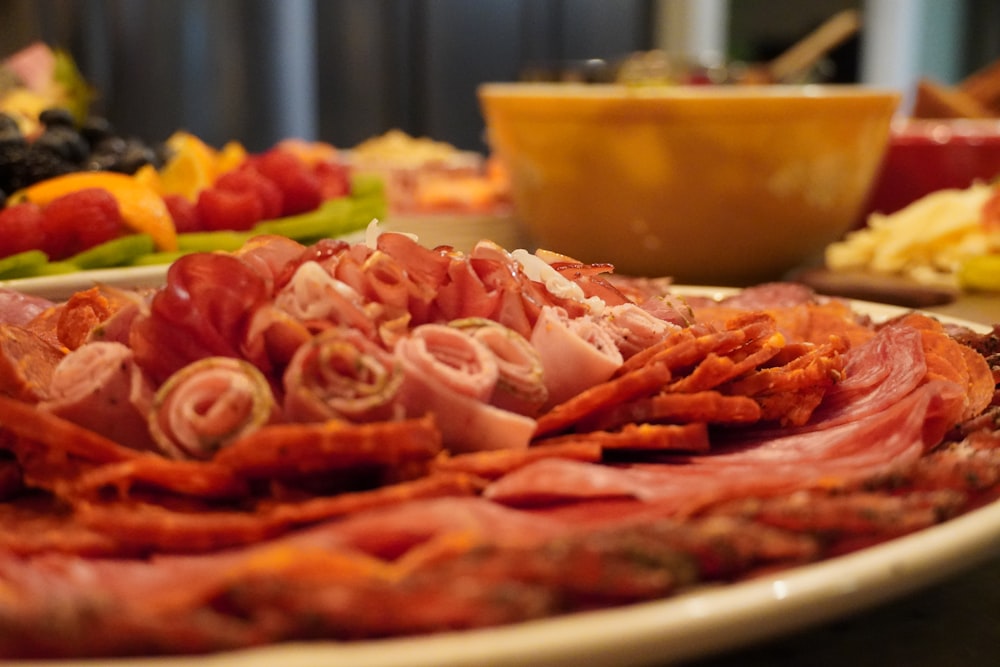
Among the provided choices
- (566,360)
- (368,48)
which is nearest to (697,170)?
(566,360)

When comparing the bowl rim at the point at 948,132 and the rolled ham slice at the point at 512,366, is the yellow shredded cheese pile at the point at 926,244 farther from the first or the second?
the rolled ham slice at the point at 512,366

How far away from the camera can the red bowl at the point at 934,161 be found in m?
2.56

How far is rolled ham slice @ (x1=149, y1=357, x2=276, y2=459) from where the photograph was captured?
0.68 m

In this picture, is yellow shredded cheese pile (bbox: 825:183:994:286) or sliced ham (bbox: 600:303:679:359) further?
yellow shredded cheese pile (bbox: 825:183:994:286)

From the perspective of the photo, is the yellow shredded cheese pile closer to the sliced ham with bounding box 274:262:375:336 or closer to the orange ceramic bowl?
the orange ceramic bowl

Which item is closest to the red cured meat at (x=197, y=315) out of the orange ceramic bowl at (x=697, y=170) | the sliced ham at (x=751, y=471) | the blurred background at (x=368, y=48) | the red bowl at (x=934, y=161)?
the sliced ham at (x=751, y=471)

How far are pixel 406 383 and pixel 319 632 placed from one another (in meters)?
0.27

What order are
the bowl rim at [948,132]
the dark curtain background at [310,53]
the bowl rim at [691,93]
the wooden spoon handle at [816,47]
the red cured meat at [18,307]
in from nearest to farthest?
1. the red cured meat at [18,307]
2. the bowl rim at [691,93]
3. the bowl rim at [948,132]
4. the wooden spoon handle at [816,47]
5. the dark curtain background at [310,53]

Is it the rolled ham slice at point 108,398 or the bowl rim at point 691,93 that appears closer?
the rolled ham slice at point 108,398

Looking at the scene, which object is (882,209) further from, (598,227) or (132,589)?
(132,589)

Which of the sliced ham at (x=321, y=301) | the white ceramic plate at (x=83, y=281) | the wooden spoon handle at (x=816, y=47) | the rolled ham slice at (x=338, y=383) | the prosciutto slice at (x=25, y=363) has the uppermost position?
the wooden spoon handle at (x=816, y=47)

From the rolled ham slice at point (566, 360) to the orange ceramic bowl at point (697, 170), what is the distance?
1084 mm

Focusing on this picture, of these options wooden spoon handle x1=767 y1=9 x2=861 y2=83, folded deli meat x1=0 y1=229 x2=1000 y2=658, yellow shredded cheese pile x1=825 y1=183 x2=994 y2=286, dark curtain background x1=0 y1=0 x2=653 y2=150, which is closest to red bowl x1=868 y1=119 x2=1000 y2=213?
yellow shredded cheese pile x1=825 y1=183 x2=994 y2=286

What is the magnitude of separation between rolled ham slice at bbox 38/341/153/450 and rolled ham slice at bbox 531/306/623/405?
30 cm
